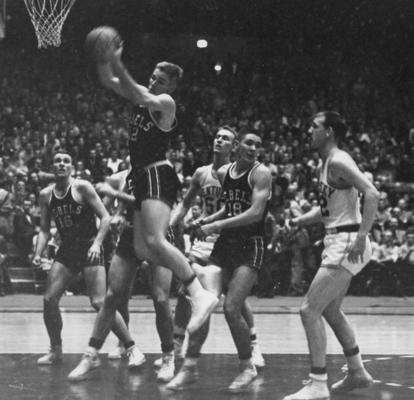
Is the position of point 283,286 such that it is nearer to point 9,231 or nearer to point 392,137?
point 9,231

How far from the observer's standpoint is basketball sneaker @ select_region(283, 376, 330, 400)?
291 inches

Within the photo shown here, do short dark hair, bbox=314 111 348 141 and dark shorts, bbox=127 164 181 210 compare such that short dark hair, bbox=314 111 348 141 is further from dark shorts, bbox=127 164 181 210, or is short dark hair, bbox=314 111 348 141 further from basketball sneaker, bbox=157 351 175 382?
basketball sneaker, bbox=157 351 175 382

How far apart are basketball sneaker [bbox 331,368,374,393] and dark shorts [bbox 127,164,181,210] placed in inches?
73.3

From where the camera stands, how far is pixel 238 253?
8.30 meters

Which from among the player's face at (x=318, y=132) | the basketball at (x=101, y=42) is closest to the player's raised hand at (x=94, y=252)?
the basketball at (x=101, y=42)

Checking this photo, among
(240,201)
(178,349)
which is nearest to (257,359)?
(178,349)

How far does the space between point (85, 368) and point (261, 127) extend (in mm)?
17390

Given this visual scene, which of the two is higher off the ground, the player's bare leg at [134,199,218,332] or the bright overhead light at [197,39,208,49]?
the bright overhead light at [197,39,208,49]

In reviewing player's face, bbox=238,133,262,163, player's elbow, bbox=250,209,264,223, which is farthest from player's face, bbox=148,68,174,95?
player's elbow, bbox=250,209,264,223

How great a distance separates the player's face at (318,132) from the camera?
7723 millimetres

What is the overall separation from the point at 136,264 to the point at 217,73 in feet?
67.9

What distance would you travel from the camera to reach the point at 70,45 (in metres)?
28.1

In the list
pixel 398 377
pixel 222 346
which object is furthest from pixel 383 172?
pixel 398 377

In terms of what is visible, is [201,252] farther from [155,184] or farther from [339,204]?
[339,204]
